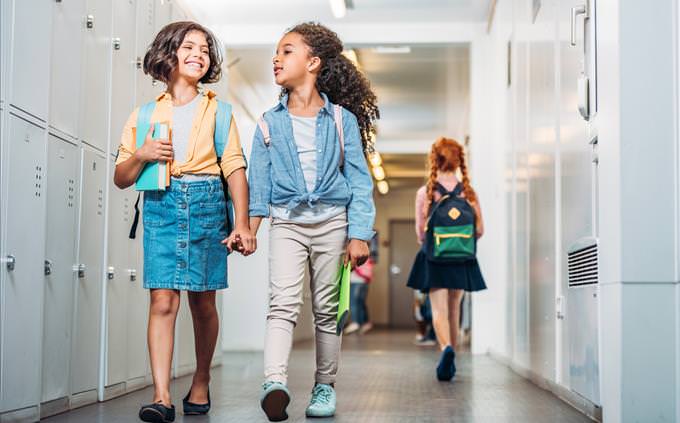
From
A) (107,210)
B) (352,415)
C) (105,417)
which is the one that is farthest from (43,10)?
(352,415)

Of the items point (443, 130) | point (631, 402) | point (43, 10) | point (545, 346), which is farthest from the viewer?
point (443, 130)

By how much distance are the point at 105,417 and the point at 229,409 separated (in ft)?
1.63

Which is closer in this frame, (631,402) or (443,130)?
(631,402)

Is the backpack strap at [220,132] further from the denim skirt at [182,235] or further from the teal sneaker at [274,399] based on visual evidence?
the teal sneaker at [274,399]

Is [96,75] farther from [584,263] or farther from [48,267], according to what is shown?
[584,263]

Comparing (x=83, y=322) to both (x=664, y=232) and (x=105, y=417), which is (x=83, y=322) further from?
(x=664, y=232)

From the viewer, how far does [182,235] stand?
343cm

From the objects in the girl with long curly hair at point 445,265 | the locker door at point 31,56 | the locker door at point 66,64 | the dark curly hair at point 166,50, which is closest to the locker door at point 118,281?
the locker door at point 66,64

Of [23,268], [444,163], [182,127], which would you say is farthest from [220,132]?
[444,163]

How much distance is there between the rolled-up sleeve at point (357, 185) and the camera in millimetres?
3561

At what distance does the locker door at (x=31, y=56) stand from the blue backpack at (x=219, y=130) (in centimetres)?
33

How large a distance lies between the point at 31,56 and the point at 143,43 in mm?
1544

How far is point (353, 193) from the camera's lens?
3629 millimetres

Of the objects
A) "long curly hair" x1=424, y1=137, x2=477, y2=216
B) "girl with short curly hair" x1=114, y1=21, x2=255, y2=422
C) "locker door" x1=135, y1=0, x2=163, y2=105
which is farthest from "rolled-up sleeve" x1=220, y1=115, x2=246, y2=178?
"long curly hair" x1=424, y1=137, x2=477, y2=216
